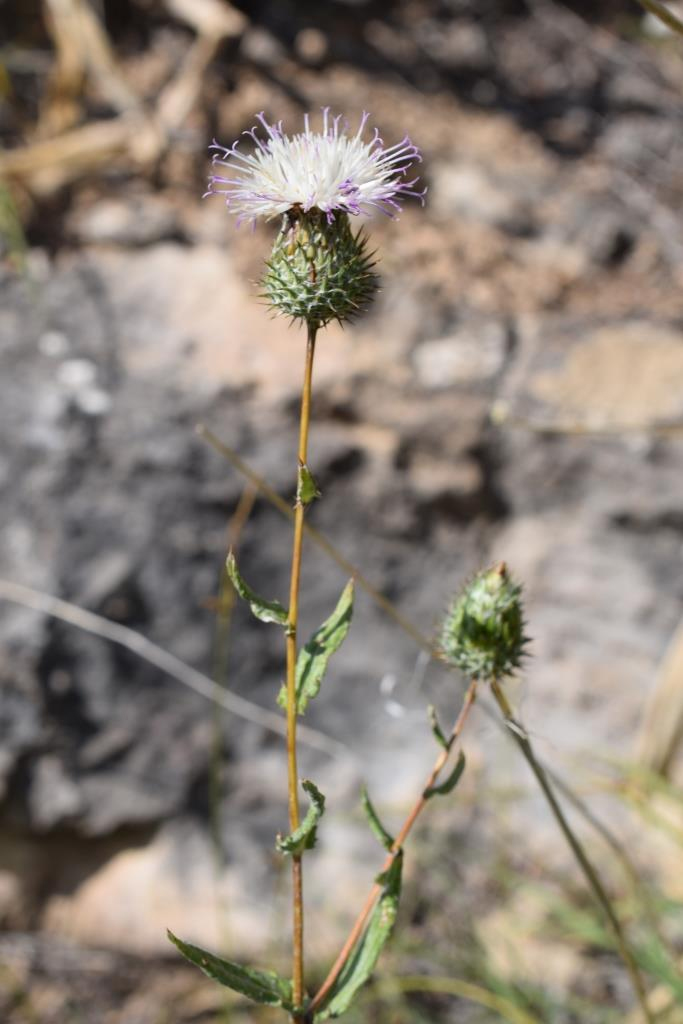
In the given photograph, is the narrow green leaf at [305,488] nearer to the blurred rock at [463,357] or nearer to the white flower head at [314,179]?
the white flower head at [314,179]

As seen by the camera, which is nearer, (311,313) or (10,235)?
(311,313)

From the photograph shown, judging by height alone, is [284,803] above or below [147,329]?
below

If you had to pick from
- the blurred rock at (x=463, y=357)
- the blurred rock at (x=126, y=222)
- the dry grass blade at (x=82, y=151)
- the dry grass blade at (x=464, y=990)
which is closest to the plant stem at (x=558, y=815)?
the dry grass blade at (x=464, y=990)

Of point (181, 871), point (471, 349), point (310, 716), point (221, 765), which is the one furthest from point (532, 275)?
point (181, 871)

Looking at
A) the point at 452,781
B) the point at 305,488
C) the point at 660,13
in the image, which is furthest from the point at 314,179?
the point at 452,781

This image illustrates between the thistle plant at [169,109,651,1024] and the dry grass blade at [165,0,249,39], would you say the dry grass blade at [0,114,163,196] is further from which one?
the thistle plant at [169,109,651,1024]

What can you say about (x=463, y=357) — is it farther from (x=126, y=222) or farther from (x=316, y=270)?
(x=316, y=270)

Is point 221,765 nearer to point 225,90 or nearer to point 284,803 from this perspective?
point 284,803
